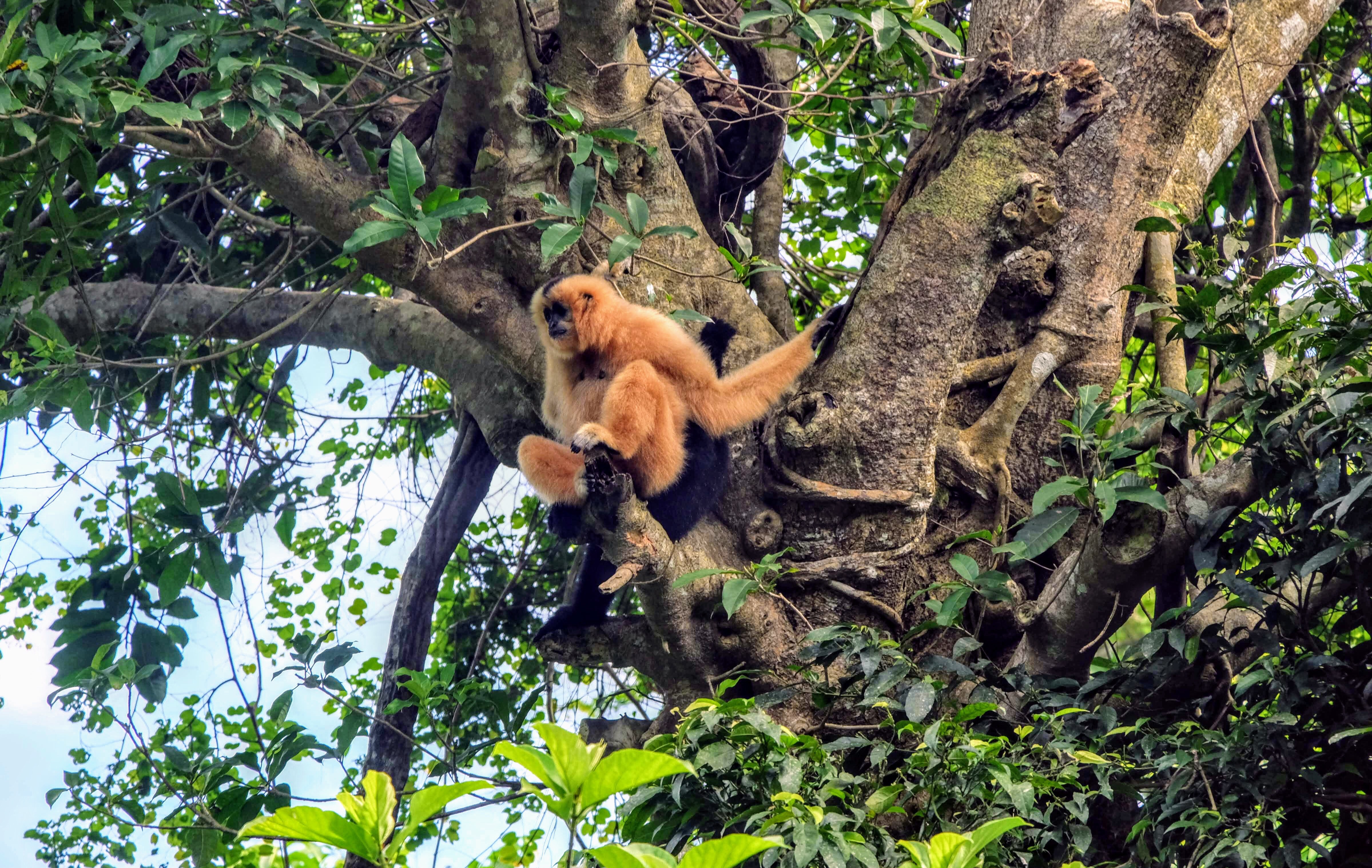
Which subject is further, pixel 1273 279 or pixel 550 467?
pixel 550 467

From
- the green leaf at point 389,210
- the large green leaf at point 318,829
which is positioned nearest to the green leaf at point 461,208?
the green leaf at point 389,210

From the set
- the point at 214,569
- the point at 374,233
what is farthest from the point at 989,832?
the point at 214,569

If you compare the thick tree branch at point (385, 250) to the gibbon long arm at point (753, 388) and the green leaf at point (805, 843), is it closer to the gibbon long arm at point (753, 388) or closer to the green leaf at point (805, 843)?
the gibbon long arm at point (753, 388)

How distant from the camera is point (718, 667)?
3.31m

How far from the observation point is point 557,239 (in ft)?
10.1

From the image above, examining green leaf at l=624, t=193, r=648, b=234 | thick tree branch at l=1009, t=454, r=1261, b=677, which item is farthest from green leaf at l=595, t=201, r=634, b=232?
thick tree branch at l=1009, t=454, r=1261, b=677

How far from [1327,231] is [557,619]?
8.94 ft

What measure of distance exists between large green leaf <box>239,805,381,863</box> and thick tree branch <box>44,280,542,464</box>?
3.16m

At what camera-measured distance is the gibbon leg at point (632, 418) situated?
3.32 meters

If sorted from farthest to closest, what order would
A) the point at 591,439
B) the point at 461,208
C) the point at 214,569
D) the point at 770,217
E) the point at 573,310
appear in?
the point at 770,217, the point at 214,569, the point at 573,310, the point at 591,439, the point at 461,208

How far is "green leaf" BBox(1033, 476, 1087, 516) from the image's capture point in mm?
2672

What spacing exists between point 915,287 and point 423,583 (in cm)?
263

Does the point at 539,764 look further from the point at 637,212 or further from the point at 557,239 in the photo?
the point at 637,212

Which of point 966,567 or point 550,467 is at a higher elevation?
point 550,467
